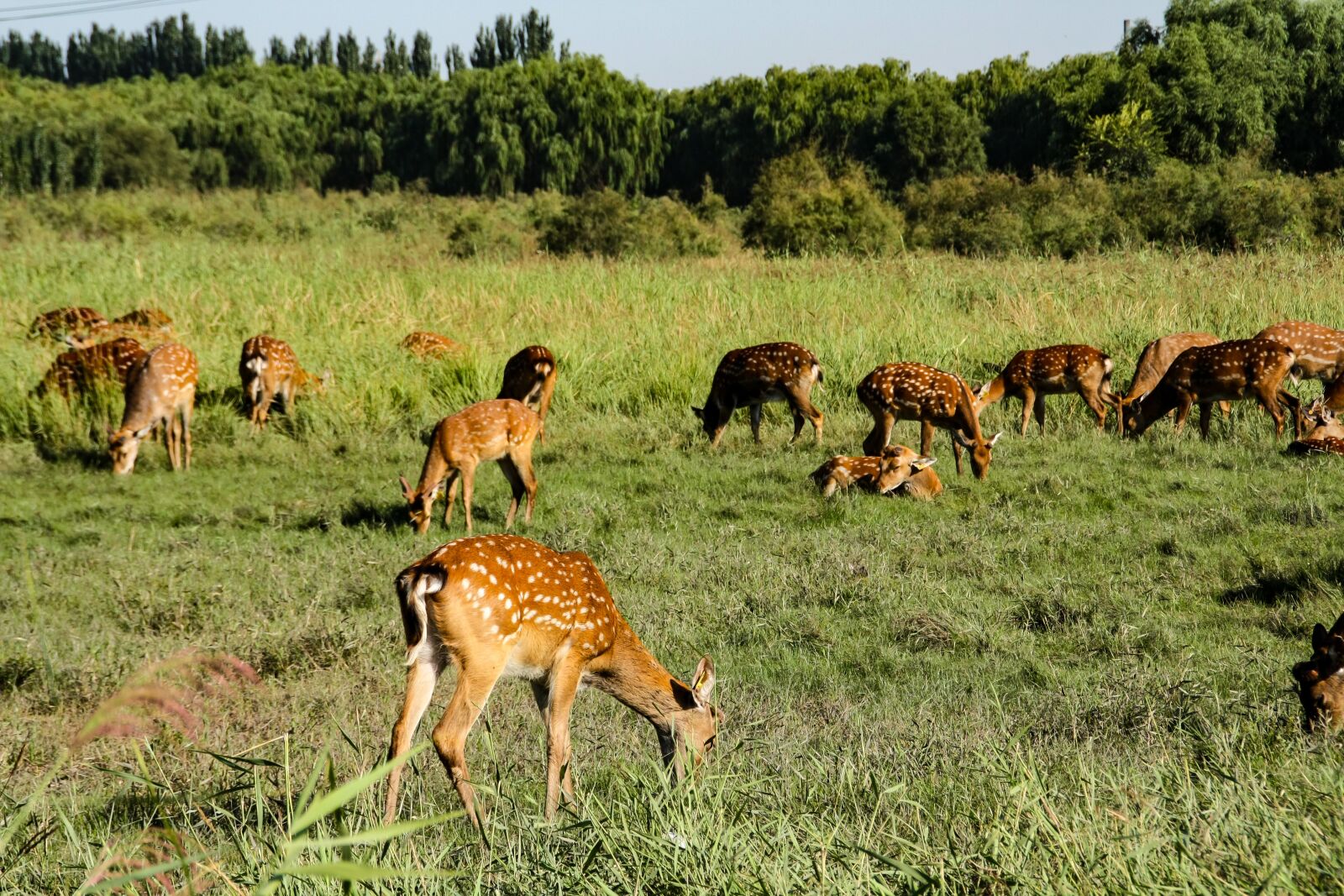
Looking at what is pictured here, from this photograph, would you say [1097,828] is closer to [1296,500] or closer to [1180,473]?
[1296,500]

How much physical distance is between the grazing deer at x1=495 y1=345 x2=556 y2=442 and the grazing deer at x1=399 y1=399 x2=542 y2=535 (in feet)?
8.70

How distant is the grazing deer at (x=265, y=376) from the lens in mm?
12578

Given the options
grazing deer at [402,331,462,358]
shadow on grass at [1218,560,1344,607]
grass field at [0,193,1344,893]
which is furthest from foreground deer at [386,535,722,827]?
grazing deer at [402,331,462,358]

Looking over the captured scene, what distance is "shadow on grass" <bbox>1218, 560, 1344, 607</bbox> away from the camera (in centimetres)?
694

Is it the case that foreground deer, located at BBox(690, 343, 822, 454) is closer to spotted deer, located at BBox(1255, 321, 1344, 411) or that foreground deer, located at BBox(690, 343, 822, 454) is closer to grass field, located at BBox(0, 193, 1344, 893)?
grass field, located at BBox(0, 193, 1344, 893)

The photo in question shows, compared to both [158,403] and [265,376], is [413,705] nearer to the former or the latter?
[158,403]

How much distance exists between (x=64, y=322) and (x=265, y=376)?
4.24 m

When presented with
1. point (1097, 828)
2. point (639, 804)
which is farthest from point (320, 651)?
point (1097, 828)

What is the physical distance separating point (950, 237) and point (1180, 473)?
1890cm

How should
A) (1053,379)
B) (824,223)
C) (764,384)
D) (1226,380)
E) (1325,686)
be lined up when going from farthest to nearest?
(824,223)
(1053,379)
(764,384)
(1226,380)
(1325,686)

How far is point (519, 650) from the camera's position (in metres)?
4.88

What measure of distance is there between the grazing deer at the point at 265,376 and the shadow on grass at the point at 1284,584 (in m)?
9.40

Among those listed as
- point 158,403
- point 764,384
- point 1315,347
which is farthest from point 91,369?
point 1315,347

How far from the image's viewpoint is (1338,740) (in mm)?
4113
